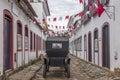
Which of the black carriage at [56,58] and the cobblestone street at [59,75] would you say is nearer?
the cobblestone street at [59,75]

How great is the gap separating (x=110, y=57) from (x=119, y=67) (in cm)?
241

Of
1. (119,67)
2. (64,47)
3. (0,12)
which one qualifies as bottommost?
(119,67)

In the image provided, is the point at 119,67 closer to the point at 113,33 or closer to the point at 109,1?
the point at 113,33

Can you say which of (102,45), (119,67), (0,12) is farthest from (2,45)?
(102,45)

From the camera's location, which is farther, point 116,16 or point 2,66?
point 116,16

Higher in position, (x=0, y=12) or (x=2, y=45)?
(x=0, y=12)

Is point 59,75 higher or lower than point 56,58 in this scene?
lower

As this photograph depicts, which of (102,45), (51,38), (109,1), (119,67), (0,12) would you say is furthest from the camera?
(102,45)

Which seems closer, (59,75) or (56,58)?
(56,58)

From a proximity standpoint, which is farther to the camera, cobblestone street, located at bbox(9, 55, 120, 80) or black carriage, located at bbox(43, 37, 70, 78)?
black carriage, located at bbox(43, 37, 70, 78)

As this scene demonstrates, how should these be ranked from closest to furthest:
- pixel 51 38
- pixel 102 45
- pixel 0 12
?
pixel 0 12 → pixel 51 38 → pixel 102 45

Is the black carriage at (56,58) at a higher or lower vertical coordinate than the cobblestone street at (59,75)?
higher

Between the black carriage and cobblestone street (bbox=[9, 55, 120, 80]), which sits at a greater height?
the black carriage

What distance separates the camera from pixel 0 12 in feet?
39.4
